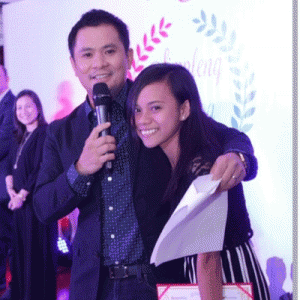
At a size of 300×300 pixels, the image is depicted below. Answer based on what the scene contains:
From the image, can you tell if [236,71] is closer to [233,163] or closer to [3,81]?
[233,163]

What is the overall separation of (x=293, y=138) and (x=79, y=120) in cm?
98

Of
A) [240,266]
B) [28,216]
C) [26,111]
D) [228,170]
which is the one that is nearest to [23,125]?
[26,111]

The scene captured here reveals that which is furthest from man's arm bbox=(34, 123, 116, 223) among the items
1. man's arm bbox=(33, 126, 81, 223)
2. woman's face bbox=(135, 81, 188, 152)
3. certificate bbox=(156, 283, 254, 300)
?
certificate bbox=(156, 283, 254, 300)

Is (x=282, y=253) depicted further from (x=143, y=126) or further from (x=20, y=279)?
(x=20, y=279)

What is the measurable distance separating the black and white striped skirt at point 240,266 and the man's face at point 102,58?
847 millimetres

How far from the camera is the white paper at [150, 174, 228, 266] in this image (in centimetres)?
162

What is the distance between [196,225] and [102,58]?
0.85m

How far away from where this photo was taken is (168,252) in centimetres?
165

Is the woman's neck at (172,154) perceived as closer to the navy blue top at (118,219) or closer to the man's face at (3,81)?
the navy blue top at (118,219)

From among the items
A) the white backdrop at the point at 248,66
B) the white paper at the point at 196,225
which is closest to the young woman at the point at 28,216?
the white backdrop at the point at 248,66

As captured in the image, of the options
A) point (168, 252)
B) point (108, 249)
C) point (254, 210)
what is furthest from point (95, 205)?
point (254, 210)

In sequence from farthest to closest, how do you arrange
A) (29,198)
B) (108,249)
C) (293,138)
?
(29,198)
(293,138)
(108,249)

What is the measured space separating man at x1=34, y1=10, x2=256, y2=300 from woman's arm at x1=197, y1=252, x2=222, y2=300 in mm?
198

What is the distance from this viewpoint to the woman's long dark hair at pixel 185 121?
1.79m
